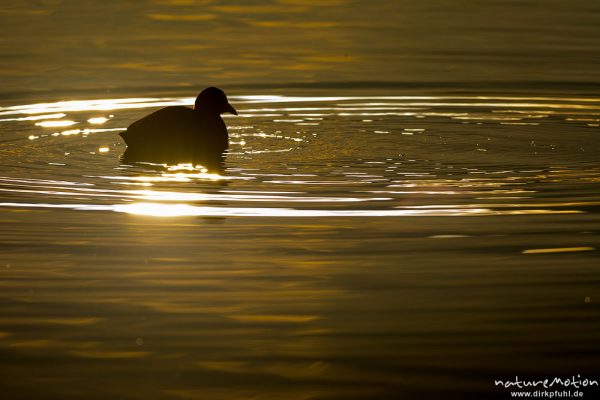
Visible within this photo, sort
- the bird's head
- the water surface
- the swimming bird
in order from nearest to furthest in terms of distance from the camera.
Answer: the water surface
the swimming bird
the bird's head

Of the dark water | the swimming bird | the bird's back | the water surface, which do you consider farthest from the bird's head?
the bird's back

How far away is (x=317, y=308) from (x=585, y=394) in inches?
81.4

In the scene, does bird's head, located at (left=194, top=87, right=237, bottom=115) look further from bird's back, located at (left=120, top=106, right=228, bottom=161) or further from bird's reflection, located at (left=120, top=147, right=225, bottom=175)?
bird's reflection, located at (left=120, top=147, right=225, bottom=175)

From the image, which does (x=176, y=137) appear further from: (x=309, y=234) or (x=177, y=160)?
(x=309, y=234)

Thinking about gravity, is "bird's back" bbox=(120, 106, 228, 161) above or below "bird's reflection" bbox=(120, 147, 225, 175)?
above

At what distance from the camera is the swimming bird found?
15.2 m

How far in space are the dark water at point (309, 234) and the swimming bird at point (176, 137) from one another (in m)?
0.34

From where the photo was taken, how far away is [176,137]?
15.5 metres

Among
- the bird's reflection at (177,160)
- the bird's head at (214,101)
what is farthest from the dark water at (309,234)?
the bird's head at (214,101)

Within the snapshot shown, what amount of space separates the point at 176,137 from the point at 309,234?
4.87 metres

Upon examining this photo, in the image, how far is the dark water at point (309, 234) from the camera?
7.82 meters

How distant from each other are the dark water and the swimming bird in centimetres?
34

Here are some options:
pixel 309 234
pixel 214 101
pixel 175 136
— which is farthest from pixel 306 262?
pixel 214 101

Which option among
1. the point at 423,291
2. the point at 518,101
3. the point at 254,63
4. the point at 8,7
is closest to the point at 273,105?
the point at 518,101
